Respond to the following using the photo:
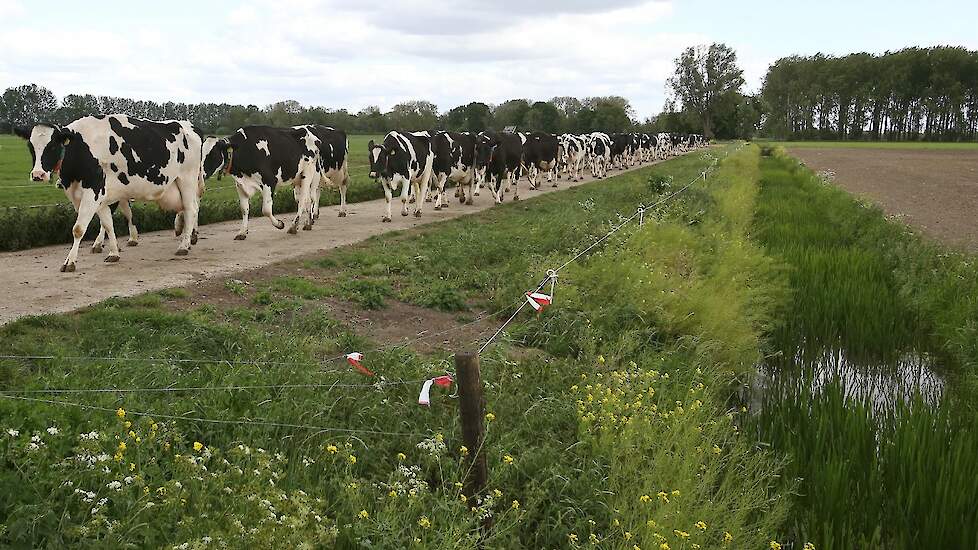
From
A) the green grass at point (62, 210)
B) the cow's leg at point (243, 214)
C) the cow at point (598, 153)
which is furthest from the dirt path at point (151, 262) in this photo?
the cow at point (598, 153)

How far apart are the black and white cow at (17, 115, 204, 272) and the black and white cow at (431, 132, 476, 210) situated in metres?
7.47

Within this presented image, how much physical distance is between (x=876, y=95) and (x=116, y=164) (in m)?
109

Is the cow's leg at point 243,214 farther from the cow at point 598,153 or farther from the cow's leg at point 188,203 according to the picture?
the cow at point 598,153

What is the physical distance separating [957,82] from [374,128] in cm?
7514

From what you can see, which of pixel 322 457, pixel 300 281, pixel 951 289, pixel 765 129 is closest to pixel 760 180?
A: pixel 951 289

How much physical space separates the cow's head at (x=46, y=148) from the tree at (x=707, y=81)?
314ft

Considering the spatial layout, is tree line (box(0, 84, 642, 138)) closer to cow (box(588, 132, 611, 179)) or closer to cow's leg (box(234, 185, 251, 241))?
cow (box(588, 132, 611, 179))

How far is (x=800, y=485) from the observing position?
4.83m

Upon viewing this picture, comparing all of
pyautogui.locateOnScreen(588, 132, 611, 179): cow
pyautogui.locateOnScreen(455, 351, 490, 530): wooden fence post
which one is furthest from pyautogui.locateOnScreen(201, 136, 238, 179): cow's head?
pyautogui.locateOnScreen(588, 132, 611, 179): cow

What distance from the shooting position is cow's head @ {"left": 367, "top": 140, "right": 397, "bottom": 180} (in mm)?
16016

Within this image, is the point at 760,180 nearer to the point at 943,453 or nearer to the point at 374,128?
the point at 943,453

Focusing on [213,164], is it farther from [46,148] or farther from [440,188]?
[440,188]

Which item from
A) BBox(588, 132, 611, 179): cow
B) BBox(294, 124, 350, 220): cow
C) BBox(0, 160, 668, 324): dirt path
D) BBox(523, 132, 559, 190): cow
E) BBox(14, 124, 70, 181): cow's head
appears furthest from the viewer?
BBox(588, 132, 611, 179): cow

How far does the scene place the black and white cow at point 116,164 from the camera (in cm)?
905
